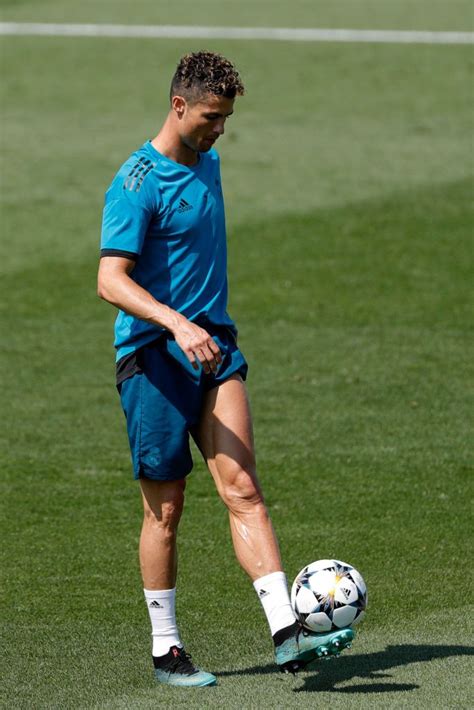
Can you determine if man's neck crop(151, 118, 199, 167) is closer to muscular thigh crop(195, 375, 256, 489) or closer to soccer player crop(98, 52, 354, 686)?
soccer player crop(98, 52, 354, 686)

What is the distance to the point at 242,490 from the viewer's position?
6.15 metres

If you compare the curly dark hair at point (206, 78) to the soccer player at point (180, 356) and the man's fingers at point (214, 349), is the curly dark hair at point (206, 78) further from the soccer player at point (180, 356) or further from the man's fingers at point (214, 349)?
the man's fingers at point (214, 349)

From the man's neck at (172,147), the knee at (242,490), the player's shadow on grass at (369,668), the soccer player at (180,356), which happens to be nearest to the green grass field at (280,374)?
the player's shadow on grass at (369,668)

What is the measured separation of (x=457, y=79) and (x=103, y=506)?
53.8ft

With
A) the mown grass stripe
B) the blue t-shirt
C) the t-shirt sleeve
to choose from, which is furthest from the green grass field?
the t-shirt sleeve

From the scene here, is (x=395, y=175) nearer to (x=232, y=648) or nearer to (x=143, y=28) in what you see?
(x=143, y=28)

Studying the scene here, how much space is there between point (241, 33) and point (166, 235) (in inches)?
837

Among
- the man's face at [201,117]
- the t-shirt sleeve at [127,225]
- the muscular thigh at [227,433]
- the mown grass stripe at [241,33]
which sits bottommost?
the muscular thigh at [227,433]

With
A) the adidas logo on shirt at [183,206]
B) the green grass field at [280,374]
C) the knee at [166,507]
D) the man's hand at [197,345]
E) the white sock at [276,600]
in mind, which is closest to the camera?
the man's hand at [197,345]

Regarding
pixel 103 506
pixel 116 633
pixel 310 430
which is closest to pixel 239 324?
pixel 310 430

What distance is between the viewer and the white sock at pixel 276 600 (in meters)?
5.96

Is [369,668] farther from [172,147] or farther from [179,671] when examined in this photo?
[172,147]

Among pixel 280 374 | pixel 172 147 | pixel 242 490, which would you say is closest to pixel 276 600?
pixel 242 490

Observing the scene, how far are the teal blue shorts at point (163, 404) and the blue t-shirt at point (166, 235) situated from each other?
0.10m
